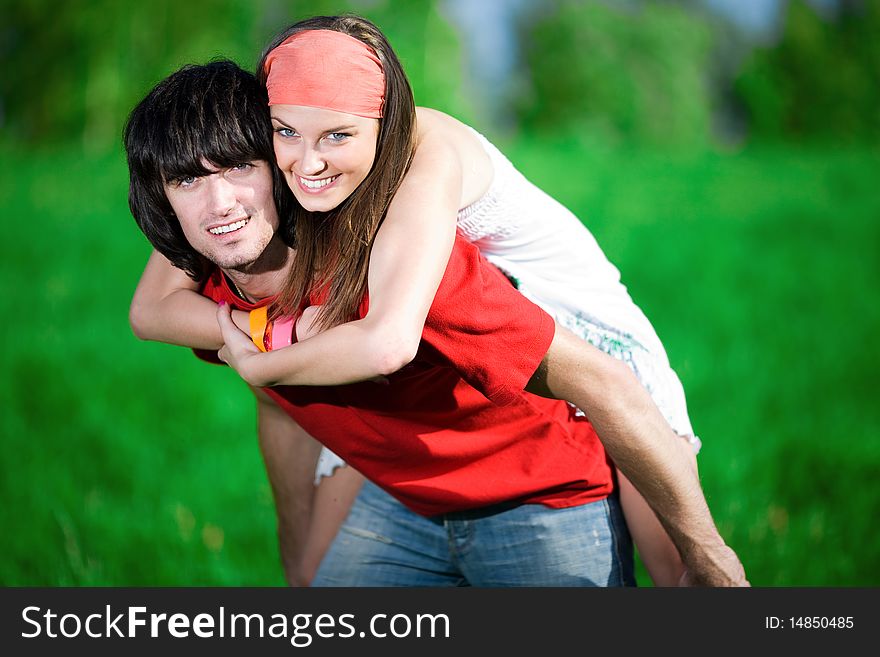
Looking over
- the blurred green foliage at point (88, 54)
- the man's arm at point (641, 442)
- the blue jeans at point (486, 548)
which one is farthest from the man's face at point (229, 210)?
the blurred green foliage at point (88, 54)

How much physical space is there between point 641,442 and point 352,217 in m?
0.81

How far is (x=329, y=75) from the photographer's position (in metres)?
1.89

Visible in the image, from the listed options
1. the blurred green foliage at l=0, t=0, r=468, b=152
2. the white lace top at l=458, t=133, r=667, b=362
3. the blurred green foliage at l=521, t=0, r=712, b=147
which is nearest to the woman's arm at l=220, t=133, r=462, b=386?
the white lace top at l=458, t=133, r=667, b=362

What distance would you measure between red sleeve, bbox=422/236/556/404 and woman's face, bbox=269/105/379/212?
31cm

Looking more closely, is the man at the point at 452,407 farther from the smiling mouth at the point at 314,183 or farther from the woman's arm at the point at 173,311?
the smiling mouth at the point at 314,183

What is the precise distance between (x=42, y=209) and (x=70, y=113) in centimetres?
624

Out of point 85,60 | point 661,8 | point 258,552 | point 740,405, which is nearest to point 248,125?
point 258,552

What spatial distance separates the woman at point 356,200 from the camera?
1717 millimetres

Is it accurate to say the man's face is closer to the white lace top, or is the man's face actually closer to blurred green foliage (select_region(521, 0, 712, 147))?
the white lace top

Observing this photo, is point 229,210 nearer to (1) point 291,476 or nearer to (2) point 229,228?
(2) point 229,228

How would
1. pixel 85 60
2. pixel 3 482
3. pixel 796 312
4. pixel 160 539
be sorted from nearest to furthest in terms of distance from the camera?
pixel 160 539 < pixel 3 482 < pixel 796 312 < pixel 85 60

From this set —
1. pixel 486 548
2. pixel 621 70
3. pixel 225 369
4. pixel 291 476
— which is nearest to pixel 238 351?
pixel 486 548

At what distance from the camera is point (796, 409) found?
18.4 ft

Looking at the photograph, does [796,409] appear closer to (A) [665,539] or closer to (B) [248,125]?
(A) [665,539]
